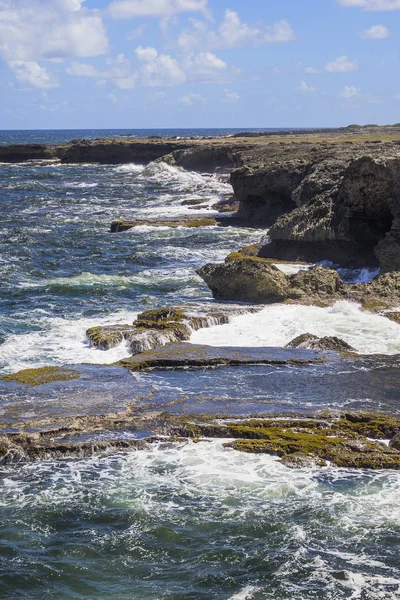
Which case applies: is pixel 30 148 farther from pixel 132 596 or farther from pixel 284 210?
pixel 132 596

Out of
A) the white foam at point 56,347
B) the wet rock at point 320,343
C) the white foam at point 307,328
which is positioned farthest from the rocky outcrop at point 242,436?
the white foam at point 307,328

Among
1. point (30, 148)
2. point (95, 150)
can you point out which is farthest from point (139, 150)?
point (30, 148)

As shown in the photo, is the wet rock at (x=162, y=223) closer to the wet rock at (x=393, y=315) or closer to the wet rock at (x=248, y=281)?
the wet rock at (x=248, y=281)

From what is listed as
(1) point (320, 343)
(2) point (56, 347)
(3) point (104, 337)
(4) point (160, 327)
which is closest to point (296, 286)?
(1) point (320, 343)

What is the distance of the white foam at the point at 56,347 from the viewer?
Result: 21719 mm

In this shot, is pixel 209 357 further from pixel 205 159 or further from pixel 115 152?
pixel 115 152

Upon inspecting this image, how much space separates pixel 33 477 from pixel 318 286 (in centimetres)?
1432

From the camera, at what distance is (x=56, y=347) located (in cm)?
2331

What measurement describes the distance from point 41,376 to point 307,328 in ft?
27.5

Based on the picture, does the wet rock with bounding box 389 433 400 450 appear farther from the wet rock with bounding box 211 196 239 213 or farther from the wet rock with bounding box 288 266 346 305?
the wet rock with bounding box 211 196 239 213

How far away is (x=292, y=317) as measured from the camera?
24938 mm

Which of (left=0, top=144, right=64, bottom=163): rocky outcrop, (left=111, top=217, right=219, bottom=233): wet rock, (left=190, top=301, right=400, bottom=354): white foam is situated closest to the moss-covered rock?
(left=190, top=301, right=400, bottom=354): white foam

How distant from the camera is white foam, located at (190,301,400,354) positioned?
2297 centimetres

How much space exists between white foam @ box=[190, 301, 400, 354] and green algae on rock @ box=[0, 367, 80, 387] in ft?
14.9
